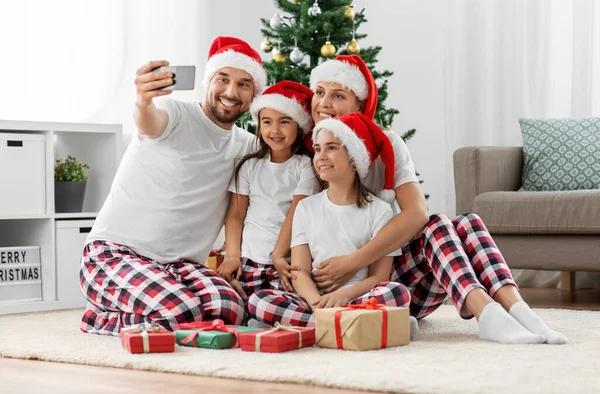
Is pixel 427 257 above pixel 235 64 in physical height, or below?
below

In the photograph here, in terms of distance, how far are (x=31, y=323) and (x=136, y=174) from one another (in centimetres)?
69

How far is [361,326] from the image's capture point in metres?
1.99

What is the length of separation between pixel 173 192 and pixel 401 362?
92 cm

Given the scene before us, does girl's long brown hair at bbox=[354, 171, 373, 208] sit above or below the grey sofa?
above

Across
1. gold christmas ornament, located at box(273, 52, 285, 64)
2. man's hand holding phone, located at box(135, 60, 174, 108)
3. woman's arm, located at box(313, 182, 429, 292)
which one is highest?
gold christmas ornament, located at box(273, 52, 285, 64)

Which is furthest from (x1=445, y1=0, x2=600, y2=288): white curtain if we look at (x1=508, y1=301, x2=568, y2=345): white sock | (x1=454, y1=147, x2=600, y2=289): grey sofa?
(x1=508, y1=301, x2=568, y2=345): white sock

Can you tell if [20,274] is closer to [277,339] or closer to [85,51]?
[85,51]

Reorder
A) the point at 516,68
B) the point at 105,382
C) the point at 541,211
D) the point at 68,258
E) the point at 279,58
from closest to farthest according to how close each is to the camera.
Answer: the point at 105,382, the point at 541,211, the point at 68,258, the point at 279,58, the point at 516,68

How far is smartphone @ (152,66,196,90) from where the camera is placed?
2129 mm

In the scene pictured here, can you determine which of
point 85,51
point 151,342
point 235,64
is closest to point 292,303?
point 151,342

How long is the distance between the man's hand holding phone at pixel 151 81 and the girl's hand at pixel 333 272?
583mm

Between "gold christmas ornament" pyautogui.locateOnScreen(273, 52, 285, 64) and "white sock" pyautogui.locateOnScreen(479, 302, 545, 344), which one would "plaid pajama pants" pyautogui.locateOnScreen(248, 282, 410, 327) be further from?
"gold christmas ornament" pyautogui.locateOnScreen(273, 52, 285, 64)

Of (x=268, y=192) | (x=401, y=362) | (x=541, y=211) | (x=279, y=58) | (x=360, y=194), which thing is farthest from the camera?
(x=279, y=58)

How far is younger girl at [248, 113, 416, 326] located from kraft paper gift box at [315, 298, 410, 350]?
0.53ft
